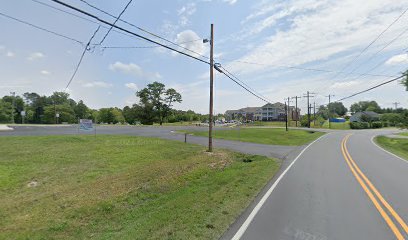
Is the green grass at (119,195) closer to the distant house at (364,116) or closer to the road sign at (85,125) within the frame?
the road sign at (85,125)

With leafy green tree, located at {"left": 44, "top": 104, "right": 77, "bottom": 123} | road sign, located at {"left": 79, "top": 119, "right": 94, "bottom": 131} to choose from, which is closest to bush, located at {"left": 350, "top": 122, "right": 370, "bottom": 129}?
road sign, located at {"left": 79, "top": 119, "right": 94, "bottom": 131}

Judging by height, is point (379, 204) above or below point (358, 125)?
below

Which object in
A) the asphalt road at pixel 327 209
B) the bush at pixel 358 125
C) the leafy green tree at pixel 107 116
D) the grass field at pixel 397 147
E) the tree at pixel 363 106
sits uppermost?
the tree at pixel 363 106

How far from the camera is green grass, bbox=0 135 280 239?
6.39 m

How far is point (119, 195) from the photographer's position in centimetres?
968

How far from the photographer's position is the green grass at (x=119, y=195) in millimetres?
6387

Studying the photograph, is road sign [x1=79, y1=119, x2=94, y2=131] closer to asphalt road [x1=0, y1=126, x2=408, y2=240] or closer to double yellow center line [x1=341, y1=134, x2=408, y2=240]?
asphalt road [x1=0, y1=126, x2=408, y2=240]

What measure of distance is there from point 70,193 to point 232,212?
22.4 feet

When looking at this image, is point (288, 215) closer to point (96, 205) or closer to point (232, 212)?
point (232, 212)

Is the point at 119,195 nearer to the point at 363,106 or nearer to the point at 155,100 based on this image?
the point at 155,100

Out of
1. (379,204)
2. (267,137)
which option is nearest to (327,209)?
(379,204)

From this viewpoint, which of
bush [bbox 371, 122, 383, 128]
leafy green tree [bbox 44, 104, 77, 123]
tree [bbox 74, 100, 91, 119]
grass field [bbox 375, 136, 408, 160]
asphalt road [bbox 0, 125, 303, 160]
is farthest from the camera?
tree [bbox 74, 100, 91, 119]

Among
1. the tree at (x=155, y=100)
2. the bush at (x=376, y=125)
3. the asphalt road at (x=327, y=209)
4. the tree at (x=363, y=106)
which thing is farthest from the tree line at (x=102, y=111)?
the tree at (x=363, y=106)

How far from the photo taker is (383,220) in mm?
6180
